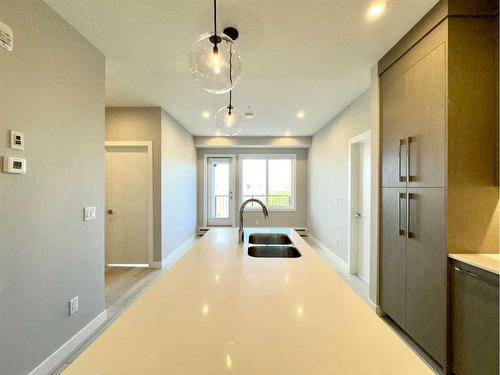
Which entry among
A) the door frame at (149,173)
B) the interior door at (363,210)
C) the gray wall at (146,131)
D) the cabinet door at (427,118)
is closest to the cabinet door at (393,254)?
the cabinet door at (427,118)

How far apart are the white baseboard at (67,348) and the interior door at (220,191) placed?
4.43m

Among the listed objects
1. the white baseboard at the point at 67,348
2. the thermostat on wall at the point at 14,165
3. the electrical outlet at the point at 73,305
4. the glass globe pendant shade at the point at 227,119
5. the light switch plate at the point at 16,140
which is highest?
the glass globe pendant shade at the point at 227,119

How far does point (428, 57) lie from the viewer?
1910mm

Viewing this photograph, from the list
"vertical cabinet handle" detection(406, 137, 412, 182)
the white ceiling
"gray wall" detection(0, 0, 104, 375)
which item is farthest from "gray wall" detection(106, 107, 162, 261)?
"vertical cabinet handle" detection(406, 137, 412, 182)

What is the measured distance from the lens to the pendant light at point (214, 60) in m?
1.41

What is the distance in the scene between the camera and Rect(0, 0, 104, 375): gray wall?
5.13 ft

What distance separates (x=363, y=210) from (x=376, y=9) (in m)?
2.60

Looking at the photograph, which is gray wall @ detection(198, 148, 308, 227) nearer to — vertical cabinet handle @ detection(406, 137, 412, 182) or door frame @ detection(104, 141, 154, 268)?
door frame @ detection(104, 141, 154, 268)

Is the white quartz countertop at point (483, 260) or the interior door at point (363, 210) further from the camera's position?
the interior door at point (363, 210)

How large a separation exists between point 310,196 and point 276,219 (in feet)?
3.61

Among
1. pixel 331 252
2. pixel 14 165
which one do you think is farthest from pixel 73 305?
pixel 331 252

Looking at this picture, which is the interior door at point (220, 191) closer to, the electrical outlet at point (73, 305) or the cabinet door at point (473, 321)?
the electrical outlet at point (73, 305)

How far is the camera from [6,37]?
1.52m

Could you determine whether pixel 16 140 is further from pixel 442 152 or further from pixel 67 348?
pixel 442 152
